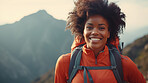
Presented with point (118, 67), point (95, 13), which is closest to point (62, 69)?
point (118, 67)

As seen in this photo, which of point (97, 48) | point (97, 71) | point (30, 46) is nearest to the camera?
point (97, 71)

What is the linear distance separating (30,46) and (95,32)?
6096 inches

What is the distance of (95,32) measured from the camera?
292cm

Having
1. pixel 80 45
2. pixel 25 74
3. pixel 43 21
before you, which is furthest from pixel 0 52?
pixel 80 45

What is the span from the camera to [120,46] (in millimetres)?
3627

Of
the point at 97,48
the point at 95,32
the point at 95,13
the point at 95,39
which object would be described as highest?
the point at 95,13

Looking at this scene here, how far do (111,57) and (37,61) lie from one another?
470 ft

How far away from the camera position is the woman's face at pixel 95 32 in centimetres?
296

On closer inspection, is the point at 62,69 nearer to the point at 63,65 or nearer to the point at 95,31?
the point at 63,65

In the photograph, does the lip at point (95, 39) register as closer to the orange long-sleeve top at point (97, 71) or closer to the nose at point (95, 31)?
the nose at point (95, 31)

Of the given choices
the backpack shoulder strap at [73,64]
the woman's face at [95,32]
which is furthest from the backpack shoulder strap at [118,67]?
the backpack shoulder strap at [73,64]

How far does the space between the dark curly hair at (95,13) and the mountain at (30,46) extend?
4542 inches

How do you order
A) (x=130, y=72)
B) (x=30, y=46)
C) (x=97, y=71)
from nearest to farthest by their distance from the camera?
1. (x=97, y=71)
2. (x=130, y=72)
3. (x=30, y=46)

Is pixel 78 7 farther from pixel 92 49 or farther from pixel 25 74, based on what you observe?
pixel 25 74
